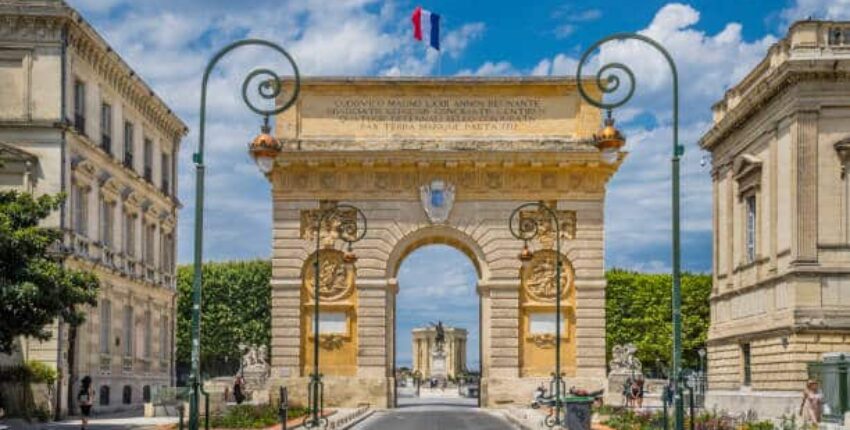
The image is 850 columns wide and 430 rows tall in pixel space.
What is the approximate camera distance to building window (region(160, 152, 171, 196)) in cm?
6041

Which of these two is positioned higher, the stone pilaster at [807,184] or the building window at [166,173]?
the building window at [166,173]

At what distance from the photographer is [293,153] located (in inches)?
2029

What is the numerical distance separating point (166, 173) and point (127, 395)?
12.3 meters

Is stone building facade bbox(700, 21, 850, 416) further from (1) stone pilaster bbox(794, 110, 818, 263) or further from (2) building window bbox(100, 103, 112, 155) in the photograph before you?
(2) building window bbox(100, 103, 112, 155)

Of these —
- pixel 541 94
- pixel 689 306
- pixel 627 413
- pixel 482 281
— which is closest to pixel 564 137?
pixel 541 94

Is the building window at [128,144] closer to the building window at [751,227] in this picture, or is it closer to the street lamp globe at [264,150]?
the building window at [751,227]

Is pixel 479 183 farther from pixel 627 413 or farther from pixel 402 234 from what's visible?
pixel 627 413

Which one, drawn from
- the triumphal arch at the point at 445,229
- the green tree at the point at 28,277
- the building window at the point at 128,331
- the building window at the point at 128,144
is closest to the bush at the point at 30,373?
the green tree at the point at 28,277

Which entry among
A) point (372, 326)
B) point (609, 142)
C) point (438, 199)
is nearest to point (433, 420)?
point (372, 326)

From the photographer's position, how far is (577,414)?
33.1 m

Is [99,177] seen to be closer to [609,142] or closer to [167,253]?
[167,253]

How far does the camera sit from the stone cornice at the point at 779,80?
39281 mm

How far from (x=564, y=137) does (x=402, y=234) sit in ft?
23.4

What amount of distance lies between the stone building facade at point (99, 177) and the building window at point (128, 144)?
0.25 feet
